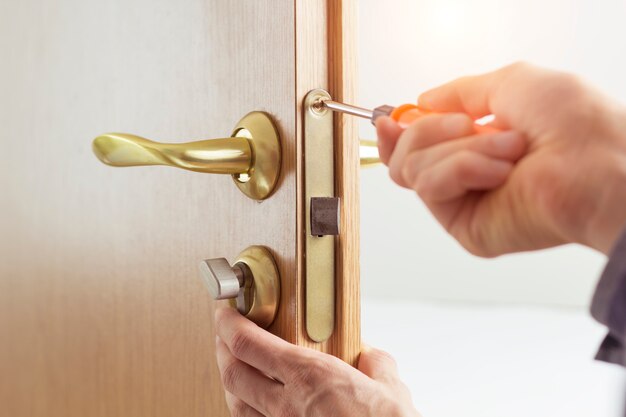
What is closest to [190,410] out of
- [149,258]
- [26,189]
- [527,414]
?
[149,258]

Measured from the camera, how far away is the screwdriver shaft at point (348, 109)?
34 cm

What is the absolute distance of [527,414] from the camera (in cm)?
90

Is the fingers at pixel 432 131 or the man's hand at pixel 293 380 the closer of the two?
the fingers at pixel 432 131

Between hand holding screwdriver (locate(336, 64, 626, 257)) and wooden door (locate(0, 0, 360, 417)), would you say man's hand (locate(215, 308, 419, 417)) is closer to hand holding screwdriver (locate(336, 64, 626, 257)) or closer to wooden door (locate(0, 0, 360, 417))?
wooden door (locate(0, 0, 360, 417))

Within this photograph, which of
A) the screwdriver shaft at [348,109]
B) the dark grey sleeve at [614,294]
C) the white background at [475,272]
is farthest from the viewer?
the white background at [475,272]

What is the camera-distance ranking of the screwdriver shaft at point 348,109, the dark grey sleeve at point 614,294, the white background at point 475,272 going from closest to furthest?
1. the dark grey sleeve at point 614,294
2. the screwdriver shaft at point 348,109
3. the white background at point 475,272

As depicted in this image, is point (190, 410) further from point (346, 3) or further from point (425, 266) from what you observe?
point (425, 266)

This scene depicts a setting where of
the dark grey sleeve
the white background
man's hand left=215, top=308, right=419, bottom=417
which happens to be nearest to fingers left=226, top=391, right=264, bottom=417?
man's hand left=215, top=308, right=419, bottom=417

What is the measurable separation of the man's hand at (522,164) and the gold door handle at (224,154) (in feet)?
0.35

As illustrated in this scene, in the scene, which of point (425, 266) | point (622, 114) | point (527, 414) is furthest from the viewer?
point (425, 266)

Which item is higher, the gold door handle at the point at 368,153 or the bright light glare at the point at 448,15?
the bright light glare at the point at 448,15

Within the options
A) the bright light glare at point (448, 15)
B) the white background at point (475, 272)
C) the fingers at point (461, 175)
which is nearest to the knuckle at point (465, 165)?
the fingers at point (461, 175)

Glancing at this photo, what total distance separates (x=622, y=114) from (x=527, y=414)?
28.8 inches

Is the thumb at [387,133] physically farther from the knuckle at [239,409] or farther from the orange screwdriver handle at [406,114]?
the knuckle at [239,409]
